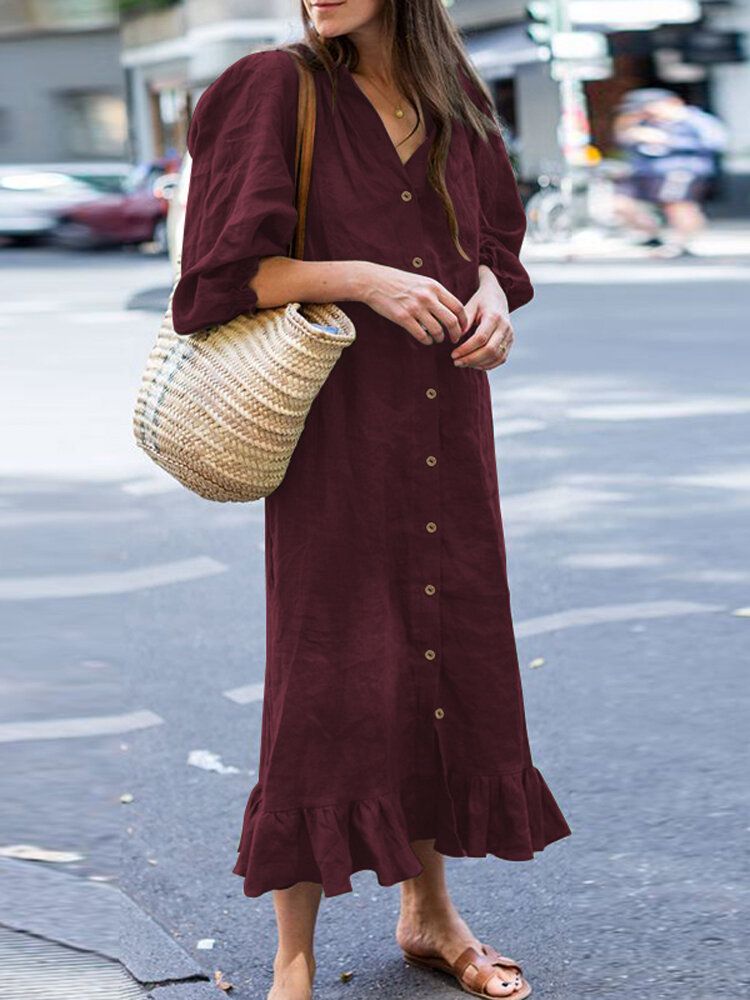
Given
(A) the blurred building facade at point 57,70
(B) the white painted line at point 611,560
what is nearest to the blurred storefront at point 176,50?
(A) the blurred building facade at point 57,70

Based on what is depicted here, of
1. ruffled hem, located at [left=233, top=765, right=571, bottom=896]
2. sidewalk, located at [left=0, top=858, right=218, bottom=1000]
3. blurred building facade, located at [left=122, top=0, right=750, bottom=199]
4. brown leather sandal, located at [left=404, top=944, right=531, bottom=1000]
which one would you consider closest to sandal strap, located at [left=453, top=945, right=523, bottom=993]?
brown leather sandal, located at [left=404, top=944, right=531, bottom=1000]

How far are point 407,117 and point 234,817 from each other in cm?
187

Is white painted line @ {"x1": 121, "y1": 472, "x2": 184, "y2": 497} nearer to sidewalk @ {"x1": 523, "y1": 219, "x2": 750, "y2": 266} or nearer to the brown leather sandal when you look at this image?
the brown leather sandal

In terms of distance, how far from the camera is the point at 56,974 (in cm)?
333

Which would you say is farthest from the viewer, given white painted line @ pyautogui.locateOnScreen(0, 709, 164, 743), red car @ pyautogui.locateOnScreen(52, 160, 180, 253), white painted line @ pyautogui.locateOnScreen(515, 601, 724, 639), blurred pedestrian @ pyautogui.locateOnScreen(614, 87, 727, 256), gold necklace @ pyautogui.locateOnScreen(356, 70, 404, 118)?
red car @ pyautogui.locateOnScreen(52, 160, 180, 253)

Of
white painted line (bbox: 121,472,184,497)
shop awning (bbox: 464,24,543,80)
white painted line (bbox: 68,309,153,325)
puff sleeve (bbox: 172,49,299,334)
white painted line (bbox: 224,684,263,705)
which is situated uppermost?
puff sleeve (bbox: 172,49,299,334)

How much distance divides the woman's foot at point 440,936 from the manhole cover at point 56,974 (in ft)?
1.69

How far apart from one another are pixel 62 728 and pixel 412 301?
1828 millimetres

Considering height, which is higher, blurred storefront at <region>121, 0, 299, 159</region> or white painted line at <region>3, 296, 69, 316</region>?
white painted line at <region>3, 296, 69, 316</region>

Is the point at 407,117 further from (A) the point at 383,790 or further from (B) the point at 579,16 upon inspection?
(B) the point at 579,16

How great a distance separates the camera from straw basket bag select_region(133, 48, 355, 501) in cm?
301

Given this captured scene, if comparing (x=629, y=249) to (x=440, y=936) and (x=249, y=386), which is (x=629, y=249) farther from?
(x=249, y=386)

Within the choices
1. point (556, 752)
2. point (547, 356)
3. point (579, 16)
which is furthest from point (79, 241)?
point (556, 752)

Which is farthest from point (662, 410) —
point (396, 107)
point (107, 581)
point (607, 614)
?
point (396, 107)
